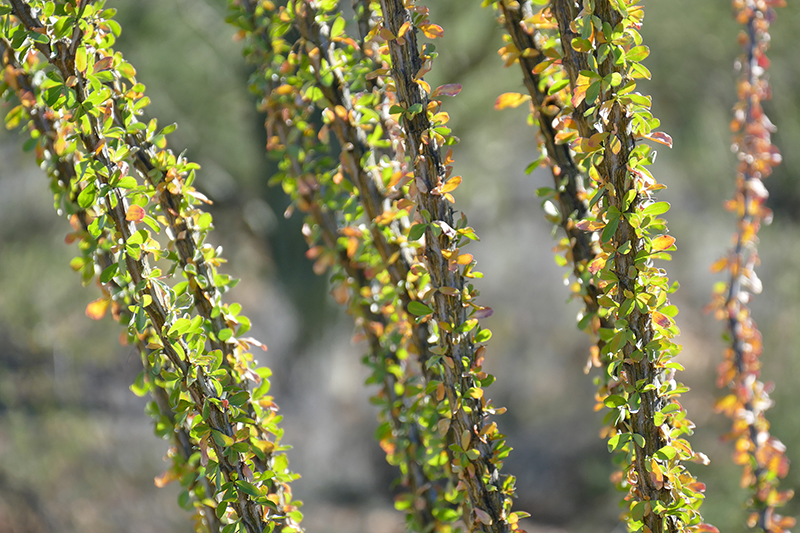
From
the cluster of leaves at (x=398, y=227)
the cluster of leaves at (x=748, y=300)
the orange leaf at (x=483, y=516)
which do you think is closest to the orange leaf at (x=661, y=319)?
the cluster of leaves at (x=398, y=227)

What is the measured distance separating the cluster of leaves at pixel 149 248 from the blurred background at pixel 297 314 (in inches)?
109

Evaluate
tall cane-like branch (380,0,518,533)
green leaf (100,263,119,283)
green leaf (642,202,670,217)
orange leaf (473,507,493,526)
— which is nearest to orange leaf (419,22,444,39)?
tall cane-like branch (380,0,518,533)

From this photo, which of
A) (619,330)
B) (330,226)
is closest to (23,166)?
(330,226)

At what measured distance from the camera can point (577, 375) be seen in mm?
5500

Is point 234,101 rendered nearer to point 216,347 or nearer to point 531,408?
point 216,347

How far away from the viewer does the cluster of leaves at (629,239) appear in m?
0.52

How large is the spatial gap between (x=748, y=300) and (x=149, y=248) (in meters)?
0.88

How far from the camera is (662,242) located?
0.53 meters

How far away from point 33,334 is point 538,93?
4.17 metres

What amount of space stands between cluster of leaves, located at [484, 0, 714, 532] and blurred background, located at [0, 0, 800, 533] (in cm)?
269

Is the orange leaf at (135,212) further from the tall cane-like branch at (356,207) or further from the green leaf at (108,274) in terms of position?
the tall cane-like branch at (356,207)

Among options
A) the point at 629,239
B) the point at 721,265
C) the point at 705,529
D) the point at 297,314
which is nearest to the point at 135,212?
the point at 629,239

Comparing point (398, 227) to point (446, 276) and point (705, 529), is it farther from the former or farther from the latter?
point (705, 529)

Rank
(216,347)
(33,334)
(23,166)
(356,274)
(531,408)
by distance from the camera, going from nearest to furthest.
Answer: (216,347) → (356,274) → (23,166) → (33,334) → (531,408)
